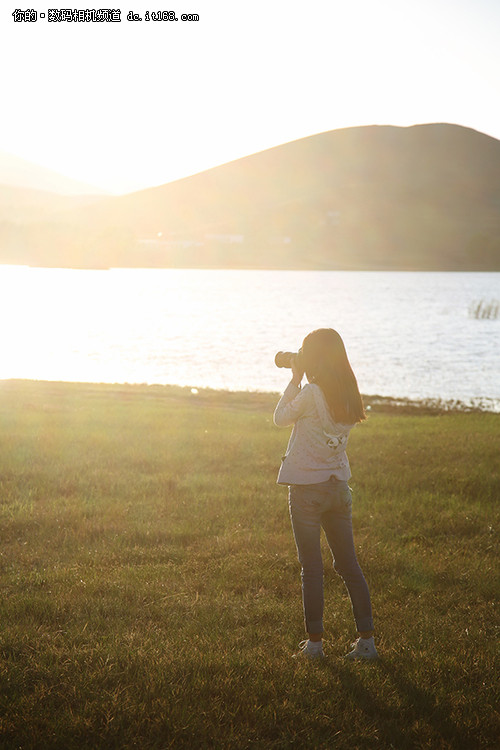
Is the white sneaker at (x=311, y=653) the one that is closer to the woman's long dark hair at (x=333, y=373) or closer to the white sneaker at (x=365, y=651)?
the white sneaker at (x=365, y=651)

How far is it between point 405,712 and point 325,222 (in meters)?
175

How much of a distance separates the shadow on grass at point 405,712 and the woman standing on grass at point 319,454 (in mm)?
569

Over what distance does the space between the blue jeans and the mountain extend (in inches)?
6224

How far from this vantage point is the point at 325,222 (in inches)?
6845

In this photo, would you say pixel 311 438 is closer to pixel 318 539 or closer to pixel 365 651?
pixel 318 539

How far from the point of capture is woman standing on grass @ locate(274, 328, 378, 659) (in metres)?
5.27

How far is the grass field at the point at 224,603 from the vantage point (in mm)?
4676

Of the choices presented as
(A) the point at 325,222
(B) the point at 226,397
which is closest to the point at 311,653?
(B) the point at 226,397

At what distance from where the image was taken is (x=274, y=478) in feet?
37.1

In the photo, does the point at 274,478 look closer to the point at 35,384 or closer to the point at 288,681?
the point at 288,681

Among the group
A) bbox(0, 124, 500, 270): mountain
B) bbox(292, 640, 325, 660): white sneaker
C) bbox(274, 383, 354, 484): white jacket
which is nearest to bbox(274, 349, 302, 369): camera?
bbox(274, 383, 354, 484): white jacket

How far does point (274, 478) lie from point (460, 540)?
3513mm

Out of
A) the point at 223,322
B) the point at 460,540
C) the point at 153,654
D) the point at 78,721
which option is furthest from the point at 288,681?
the point at 223,322

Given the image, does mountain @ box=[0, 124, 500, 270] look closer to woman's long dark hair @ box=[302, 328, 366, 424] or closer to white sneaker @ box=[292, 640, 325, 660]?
woman's long dark hair @ box=[302, 328, 366, 424]
